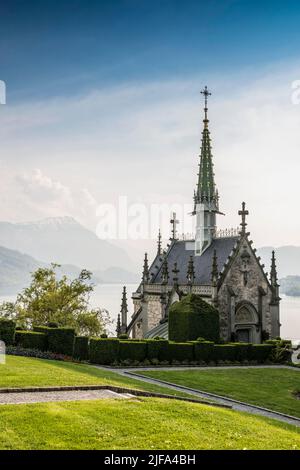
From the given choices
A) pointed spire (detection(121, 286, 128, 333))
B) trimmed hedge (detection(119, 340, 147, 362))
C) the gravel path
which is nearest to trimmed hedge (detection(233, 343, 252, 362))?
→ trimmed hedge (detection(119, 340, 147, 362))

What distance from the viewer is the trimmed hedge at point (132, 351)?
36875 mm

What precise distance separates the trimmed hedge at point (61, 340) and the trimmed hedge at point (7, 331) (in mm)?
2293

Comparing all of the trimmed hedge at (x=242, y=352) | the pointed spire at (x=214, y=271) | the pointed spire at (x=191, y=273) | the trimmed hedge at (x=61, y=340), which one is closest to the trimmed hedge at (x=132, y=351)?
the trimmed hedge at (x=61, y=340)

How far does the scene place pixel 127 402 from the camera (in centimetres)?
1848

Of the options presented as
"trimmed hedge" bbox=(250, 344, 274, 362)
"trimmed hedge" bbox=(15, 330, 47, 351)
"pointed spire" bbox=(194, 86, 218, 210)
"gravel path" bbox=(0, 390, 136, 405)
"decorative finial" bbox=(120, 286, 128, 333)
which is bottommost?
"gravel path" bbox=(0, 390, 136, 405)

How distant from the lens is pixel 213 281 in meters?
49.4

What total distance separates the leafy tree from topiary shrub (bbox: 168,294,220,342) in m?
11.7

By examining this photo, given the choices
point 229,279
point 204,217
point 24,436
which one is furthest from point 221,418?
point 204,217

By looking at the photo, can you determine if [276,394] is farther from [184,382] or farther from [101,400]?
[101,400]

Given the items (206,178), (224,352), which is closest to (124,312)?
(206,178)

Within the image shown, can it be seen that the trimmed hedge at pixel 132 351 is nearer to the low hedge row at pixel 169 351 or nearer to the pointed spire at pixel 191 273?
the low hedge row at pixel 169 351

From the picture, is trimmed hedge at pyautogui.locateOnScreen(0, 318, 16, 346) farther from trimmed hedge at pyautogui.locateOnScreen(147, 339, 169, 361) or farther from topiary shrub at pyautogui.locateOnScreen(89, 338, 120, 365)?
trimmed hedge at pyautogui.locateOnScreen(147, 339, 169, 361)

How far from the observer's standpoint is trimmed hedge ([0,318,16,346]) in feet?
117

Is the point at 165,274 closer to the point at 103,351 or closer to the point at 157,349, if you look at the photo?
the point at 157,349
